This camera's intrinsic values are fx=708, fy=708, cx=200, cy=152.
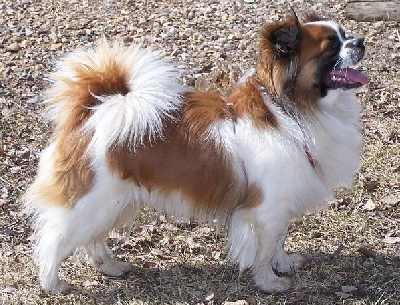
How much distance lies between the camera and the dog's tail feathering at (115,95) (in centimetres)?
395

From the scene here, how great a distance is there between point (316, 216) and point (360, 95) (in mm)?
2035

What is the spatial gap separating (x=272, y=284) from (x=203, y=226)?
855 mm

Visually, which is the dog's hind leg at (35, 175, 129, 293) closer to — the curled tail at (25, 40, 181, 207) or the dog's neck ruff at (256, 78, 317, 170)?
the curled tail at (25, 40, 181, 207)

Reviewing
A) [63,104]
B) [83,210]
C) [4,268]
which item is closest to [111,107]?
[63,104]

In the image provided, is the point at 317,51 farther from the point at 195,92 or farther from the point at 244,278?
the point at 244,278

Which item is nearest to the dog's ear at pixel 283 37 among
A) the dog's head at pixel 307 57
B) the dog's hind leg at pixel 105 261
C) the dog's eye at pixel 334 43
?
the dog's head at pixel 307 57

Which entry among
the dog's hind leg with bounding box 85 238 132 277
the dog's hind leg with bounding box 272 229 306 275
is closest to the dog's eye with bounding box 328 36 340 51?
the dog's hind leg with bounding box 272 229 306 275

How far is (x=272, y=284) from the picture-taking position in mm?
4395

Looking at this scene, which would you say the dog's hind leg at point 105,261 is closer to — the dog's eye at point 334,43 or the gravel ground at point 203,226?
the gravel ground at point 203,226

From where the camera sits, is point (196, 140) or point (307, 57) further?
point (196, 140)

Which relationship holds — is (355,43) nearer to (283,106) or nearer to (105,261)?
(283,106)

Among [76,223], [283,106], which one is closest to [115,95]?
[76,223]

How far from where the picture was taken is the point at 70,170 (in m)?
4.00

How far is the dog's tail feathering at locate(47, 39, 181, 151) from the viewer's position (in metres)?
3.95
